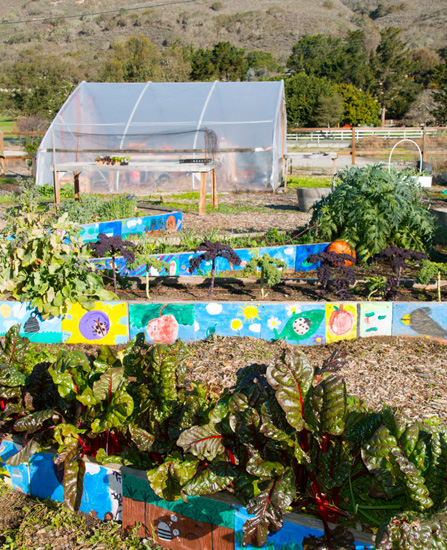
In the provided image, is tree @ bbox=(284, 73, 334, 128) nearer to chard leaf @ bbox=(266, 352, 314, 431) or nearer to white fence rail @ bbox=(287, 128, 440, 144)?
white fence rail @ bbox=(287, 128, 440, 144)

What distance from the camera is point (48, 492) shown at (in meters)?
3.12

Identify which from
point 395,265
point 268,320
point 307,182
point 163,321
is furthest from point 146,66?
point 268,320

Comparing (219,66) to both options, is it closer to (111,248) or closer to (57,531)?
(111,248)

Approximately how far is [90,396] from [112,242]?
315 centimetres

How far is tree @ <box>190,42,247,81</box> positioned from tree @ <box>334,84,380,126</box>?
10.6 meters

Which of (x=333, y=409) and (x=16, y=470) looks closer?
(x=333, y=409)


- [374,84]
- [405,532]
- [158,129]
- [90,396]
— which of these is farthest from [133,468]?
[374,84]

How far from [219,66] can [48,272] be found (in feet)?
154

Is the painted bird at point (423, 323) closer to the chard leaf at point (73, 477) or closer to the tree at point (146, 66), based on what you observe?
the chard leaf at point (73, 477)

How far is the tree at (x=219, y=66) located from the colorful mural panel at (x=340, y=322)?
44699mm

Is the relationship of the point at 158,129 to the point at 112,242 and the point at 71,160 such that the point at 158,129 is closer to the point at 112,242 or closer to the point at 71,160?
the point at 71,160

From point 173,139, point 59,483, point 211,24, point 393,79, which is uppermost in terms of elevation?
point 211,24

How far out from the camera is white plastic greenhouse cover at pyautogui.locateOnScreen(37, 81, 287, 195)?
1611 cm

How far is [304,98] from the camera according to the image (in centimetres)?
4022
